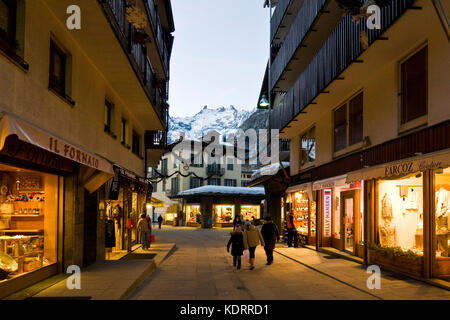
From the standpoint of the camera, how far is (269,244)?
15.3 meters

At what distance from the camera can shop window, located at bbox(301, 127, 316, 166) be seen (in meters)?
21.3

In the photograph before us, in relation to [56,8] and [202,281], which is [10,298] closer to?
[202,281]

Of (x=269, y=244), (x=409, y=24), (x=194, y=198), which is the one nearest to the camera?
(x=409, y=24)

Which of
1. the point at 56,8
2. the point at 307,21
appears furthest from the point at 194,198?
the point at 56,8

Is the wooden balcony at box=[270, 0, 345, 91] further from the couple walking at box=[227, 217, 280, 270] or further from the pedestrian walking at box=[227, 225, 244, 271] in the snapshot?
the pedestrian walking at box=[227, 225, 244, 271]

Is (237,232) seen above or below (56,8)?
below

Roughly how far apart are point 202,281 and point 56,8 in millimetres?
7799

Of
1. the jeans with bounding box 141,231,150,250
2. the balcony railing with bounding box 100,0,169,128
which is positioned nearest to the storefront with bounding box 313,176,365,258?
the jeans with bounding box 141,231,150,250

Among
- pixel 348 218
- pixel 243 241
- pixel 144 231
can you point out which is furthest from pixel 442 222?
pixel 144 231

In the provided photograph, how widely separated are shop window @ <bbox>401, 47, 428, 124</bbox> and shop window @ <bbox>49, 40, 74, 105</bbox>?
9.18 meters

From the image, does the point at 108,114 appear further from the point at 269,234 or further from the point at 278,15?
the point at 278,15

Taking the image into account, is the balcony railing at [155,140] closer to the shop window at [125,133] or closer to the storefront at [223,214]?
the shop window at [125,133]

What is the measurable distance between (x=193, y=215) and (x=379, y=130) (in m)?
40.8

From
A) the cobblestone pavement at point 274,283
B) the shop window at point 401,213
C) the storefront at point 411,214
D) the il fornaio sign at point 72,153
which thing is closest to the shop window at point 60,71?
the il fornaio sign at point 72,153
